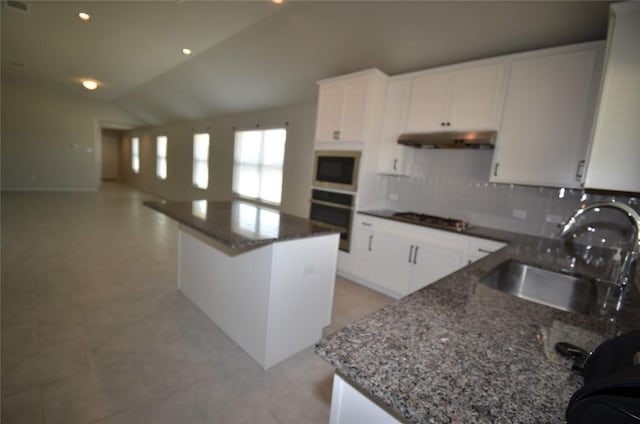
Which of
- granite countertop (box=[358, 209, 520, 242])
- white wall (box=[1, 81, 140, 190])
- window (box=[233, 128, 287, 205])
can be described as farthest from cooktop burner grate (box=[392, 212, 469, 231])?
white wall (box=[1, 81, 140, 190])

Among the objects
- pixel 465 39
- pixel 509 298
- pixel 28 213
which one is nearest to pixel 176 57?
pixel 28 213

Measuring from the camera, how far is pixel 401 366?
630 millimetres

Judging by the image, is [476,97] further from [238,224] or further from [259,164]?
[259,164]

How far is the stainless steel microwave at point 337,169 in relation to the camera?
338 cm

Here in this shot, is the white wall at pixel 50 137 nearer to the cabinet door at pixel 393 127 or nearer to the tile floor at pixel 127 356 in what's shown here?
the tile floor at pixel 127 356

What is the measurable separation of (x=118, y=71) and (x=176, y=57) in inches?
77.0

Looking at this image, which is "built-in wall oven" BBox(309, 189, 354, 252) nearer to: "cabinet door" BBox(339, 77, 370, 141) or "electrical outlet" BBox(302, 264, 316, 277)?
"cabinet door" BBox(339, 77, 370, 141)

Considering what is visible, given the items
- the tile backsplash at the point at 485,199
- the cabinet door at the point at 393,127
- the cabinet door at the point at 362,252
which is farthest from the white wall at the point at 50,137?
the tile backsplash at the point at 485,199

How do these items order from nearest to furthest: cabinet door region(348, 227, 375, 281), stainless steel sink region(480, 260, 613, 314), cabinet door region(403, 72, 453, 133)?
stainless steel sink region(480, 260, 613, 314) → cabinet door region(403, 72, 453, 133) → cabinet door region(348, 227, 375, 281)

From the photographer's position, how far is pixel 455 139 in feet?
9.17

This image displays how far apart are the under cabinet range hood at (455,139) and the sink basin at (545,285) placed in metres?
1.45

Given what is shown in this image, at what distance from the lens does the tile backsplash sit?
97.0 inches

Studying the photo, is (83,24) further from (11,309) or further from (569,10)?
(569,10)

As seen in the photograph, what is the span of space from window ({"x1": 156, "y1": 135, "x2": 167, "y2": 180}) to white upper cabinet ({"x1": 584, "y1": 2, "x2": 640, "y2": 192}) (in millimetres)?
10310
